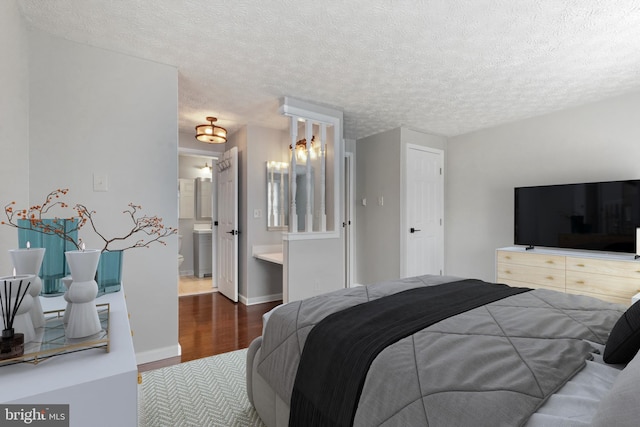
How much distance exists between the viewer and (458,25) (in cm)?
197

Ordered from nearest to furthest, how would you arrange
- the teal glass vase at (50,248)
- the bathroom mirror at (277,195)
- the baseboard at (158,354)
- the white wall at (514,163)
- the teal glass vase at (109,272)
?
the teal glass vase at (50,248)
the teal glass vase at (109,272)
the baseboard at (158,354)
the white wall at (514,163)
the bathroom mirror at (277,195)

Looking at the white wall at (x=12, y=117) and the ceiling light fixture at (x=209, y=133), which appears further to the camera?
the ceiling light fixture at (x=209, y=133)

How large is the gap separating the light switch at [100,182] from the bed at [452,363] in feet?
5.27

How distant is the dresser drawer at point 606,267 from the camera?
109 inches

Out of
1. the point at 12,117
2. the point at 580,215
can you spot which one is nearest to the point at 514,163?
the point at 580,215

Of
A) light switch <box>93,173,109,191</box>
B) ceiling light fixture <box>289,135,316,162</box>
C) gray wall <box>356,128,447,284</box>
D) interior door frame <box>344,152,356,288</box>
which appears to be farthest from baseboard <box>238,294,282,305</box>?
light switch <box>93,173,109,191</box>

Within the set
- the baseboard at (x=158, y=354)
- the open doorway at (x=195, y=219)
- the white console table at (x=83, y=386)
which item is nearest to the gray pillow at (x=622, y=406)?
the white console table at (x=83, y=386)

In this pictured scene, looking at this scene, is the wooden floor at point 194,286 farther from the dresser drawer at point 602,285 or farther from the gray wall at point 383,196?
the dresser drawer at point 602,285

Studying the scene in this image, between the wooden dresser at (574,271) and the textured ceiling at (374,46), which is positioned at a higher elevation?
the textured ceiling at (374,46)

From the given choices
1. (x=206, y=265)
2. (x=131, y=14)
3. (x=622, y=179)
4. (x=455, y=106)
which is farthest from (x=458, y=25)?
(x=206, y=265)

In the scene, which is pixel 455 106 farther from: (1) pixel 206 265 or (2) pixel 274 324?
(1) pixel 206 265

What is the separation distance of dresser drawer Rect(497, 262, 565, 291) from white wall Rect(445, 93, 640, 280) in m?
0.63

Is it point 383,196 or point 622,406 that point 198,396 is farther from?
point 383,196
